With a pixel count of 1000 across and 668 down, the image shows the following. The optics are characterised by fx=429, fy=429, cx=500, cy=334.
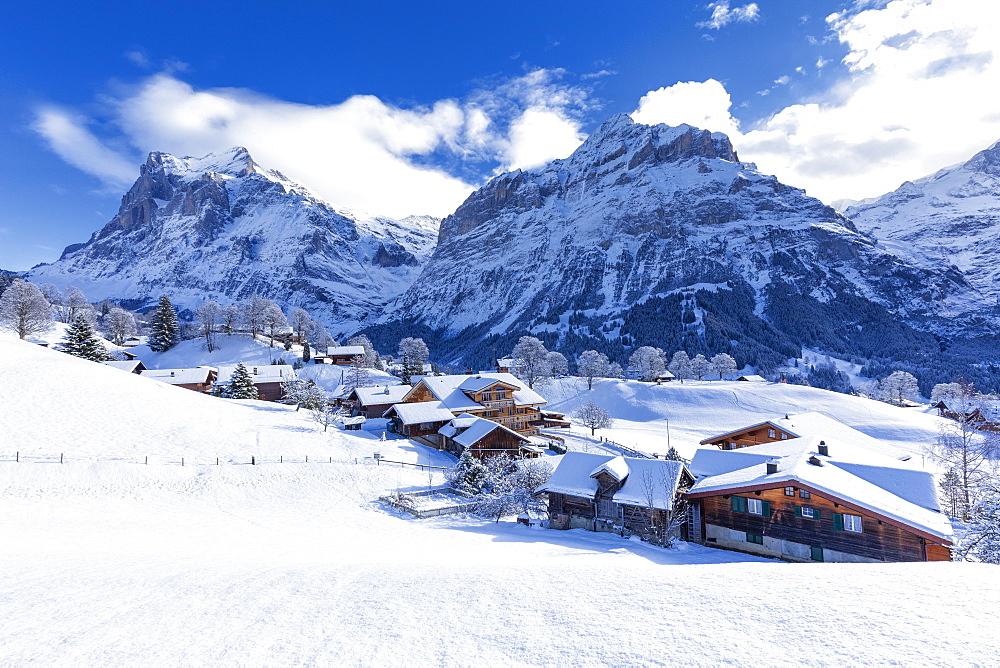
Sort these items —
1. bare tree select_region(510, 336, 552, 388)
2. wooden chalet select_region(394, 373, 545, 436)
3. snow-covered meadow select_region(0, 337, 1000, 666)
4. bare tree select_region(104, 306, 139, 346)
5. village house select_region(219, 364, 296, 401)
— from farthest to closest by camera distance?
1. bare tree select_region(104, 306, 139, 346)
2. bare tree select_region(510, 336, 552, 388)
3. village house select_region(219, 364, 296, 401)
4. wooden chalet select_region(394, 373, 545, 436)
5. snow-covered meadow select_region(0, 337, 1000, 666)

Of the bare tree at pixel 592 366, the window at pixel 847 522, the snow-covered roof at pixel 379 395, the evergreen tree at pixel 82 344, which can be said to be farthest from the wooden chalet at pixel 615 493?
the evergreen tree at pixel 82 344

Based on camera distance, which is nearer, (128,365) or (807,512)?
(807,512)

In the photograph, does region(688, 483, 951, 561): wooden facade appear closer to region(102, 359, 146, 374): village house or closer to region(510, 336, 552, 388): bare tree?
region(510, 336, 552, 388): bare tree

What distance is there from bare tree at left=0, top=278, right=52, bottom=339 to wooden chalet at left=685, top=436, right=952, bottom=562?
355 ft

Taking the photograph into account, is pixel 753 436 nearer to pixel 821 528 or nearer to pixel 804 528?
pixel 804 528

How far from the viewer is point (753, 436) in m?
47.8

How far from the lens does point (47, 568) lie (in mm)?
12969

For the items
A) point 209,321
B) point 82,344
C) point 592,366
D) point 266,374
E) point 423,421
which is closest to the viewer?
point 423,421

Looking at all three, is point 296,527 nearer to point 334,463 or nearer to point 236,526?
point 236,526

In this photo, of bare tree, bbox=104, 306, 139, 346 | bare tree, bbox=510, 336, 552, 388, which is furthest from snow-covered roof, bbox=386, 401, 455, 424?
bare tree, bbox=104, 306, 139, 346

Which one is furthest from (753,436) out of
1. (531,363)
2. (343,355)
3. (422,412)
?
(343,355)

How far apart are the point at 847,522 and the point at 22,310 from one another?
116 metres

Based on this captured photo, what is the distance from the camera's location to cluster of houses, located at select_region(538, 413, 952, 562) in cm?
2325

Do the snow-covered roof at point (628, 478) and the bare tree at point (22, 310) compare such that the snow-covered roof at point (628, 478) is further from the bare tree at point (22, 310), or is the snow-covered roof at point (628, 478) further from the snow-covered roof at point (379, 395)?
the bare tree at point (22, 310)
